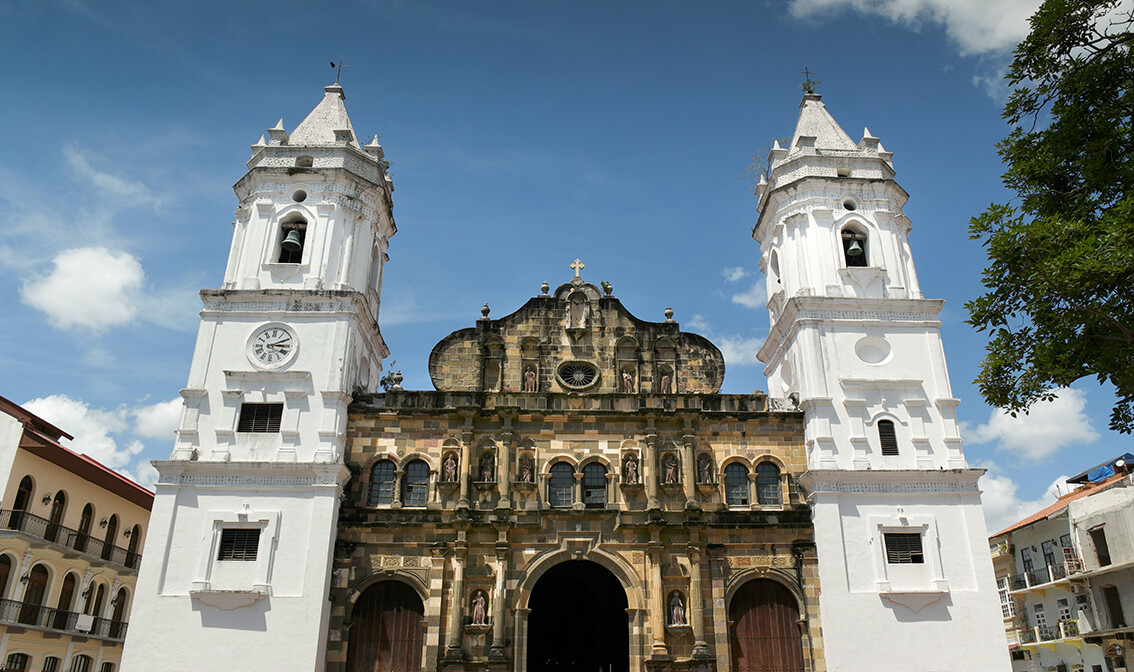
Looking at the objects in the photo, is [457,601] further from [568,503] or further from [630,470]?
[630,470]

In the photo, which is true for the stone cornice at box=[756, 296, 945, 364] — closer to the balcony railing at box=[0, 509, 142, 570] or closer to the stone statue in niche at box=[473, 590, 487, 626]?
the stone statue in niche at box=[473, 590, 487, 626]

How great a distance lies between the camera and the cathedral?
23828 mm

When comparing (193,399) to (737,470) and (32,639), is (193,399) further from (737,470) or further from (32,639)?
(737,470)

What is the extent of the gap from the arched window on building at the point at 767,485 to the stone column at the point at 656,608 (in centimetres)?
372

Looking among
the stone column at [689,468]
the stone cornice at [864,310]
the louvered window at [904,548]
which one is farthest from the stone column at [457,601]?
the stone cornice at [864,310]

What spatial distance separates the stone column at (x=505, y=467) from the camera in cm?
2566

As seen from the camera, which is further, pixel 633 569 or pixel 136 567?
pixel 136 567

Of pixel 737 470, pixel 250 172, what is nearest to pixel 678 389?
pixel 737 470

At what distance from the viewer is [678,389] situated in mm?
28219

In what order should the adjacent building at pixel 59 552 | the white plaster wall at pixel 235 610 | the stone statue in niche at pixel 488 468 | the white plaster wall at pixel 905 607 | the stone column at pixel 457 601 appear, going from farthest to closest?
1. the adjacent building at pixel 59 552
2. the stone statue in niche at pixel 488 468
3. the stone column at pixel 457 601
4. the white plaster wall at pixel 905 607
5. the white plaster wall at pixel 235 610

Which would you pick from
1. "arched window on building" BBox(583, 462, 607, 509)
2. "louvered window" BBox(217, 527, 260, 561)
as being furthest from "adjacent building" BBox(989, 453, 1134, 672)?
"louvered window" BBox(217, 527, 260, 561)

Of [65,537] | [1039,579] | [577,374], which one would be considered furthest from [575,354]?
[1039,579]

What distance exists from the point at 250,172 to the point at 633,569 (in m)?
18.0

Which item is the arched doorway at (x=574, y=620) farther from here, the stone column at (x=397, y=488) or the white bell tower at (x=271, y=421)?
the white bell tower at (x=271, y=421)
